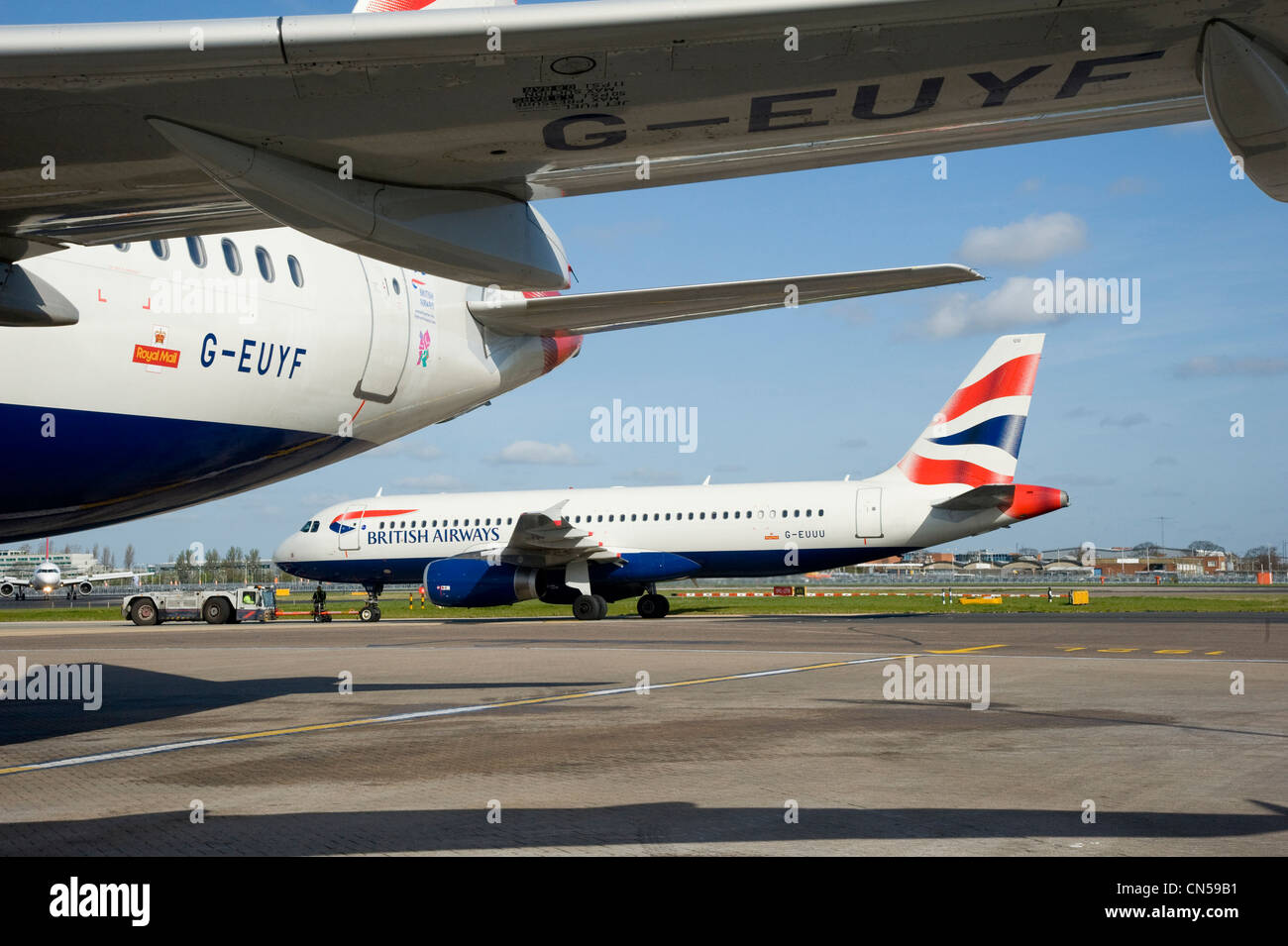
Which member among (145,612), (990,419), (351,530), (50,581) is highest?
(990,419)

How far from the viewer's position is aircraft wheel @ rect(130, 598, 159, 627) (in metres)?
39.5

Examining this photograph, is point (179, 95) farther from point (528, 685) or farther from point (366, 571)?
point (366, 571)

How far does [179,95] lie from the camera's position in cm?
415

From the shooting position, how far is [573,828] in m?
5.71

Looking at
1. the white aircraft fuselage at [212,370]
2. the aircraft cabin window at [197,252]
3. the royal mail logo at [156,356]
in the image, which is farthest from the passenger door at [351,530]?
the royal mail logo at [156,356]

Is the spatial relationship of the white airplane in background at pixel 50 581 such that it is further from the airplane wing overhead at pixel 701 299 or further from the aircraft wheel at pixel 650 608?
the airplane wing overhead at pixel 701 299

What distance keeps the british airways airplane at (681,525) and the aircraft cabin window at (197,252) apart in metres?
24.0

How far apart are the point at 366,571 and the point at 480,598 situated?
7.75 meters

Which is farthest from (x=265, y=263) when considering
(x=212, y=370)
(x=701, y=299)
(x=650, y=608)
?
(x=650, y=608)

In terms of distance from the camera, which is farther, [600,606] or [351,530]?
[351,530]

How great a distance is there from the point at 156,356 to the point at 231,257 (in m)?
1.40

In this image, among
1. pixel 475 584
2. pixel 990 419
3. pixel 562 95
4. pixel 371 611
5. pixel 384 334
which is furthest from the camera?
pixel 371 611

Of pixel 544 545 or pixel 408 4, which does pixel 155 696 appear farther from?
pixel 544 545

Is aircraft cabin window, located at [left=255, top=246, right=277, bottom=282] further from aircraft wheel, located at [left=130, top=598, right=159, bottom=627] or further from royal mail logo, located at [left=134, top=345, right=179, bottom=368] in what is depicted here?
aircraft wheel, located at [left=130, top=598, right=159, bottom=627]
